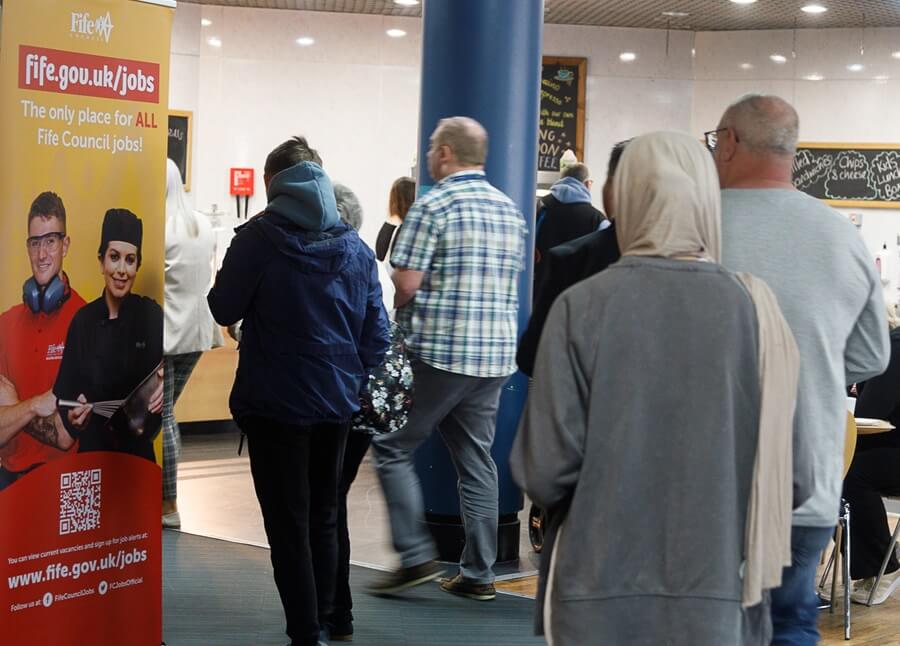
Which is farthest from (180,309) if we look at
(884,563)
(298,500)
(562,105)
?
(562,105)

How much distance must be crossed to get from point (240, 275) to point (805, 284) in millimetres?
1527

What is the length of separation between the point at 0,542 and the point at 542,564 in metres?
1.60

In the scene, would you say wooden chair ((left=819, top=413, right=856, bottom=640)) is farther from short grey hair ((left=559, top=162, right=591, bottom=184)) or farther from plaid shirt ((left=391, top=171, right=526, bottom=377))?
short grey hair ((left=559, top=162, right=591, bottom=184))

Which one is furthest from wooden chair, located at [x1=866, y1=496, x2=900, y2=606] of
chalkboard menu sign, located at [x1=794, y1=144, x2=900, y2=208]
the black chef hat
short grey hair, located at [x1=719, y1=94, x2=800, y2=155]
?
chalkboard menu sign, located at [x1=794, y1=144, x2=900, y2=208]

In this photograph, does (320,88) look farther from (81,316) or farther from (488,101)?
(81,316)


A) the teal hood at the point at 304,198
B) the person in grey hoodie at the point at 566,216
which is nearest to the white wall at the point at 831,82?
the person in grey hoodie at the point at 566,216

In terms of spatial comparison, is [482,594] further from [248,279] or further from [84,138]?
[84,138]

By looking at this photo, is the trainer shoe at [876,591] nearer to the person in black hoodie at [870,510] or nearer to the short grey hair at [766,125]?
the person in black hoodie at [870,510]

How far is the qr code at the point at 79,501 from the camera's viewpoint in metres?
3.29

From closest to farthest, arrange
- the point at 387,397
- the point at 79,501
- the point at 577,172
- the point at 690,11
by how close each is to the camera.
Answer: the point at 79,501 → the point at 387,397 → the point at 577,172 → the point at 690,11

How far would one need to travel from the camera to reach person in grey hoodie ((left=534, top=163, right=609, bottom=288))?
19.0 feet

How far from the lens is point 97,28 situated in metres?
3.27

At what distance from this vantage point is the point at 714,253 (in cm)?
220

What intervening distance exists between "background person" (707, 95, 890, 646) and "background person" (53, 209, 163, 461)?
5.34 feet
